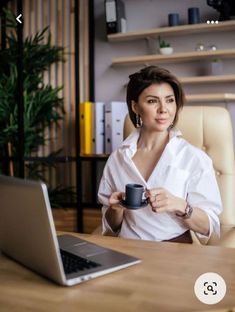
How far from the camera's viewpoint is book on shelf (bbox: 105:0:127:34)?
277 centimetres

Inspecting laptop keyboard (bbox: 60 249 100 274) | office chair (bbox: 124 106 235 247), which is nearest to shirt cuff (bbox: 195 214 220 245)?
office chair (bbox: 124 106 235 247)

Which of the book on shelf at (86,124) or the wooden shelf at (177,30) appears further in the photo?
the book on shelf at (86,124)

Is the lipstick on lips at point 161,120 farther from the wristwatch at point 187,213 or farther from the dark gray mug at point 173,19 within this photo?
the dark gray mug at point 173,19

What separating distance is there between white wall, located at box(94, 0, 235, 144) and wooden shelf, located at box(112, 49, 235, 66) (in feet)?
0.24

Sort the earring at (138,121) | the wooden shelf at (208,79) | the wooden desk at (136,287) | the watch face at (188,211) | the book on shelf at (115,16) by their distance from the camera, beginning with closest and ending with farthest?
the wooden desk at (136,287) < the watch face at (188,211) < the earring at (138,121) < the wooden shelf at (208,79) < the book on shelf at (115,16)

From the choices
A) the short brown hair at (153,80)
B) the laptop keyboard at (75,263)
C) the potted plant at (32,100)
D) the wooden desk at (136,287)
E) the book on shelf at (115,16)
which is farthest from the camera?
the potted plant at (32,100)

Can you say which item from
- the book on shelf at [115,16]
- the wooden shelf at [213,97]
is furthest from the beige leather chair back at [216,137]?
the book on shelf at [115,16]

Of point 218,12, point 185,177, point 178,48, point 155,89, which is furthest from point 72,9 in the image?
point 185,177

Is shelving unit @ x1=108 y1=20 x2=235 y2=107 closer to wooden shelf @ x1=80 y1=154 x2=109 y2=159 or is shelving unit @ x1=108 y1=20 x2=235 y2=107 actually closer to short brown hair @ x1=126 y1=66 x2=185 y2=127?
wooden shelf @ x1=80 y1=154 x2=109 y2=159

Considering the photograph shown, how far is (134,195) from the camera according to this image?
106cm

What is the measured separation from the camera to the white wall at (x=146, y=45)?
2674 millimetres

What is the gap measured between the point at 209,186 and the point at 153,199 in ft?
0.99

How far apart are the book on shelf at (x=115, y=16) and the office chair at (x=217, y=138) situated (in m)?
1.40

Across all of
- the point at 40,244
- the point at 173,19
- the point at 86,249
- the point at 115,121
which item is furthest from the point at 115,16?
the point at 40,244
